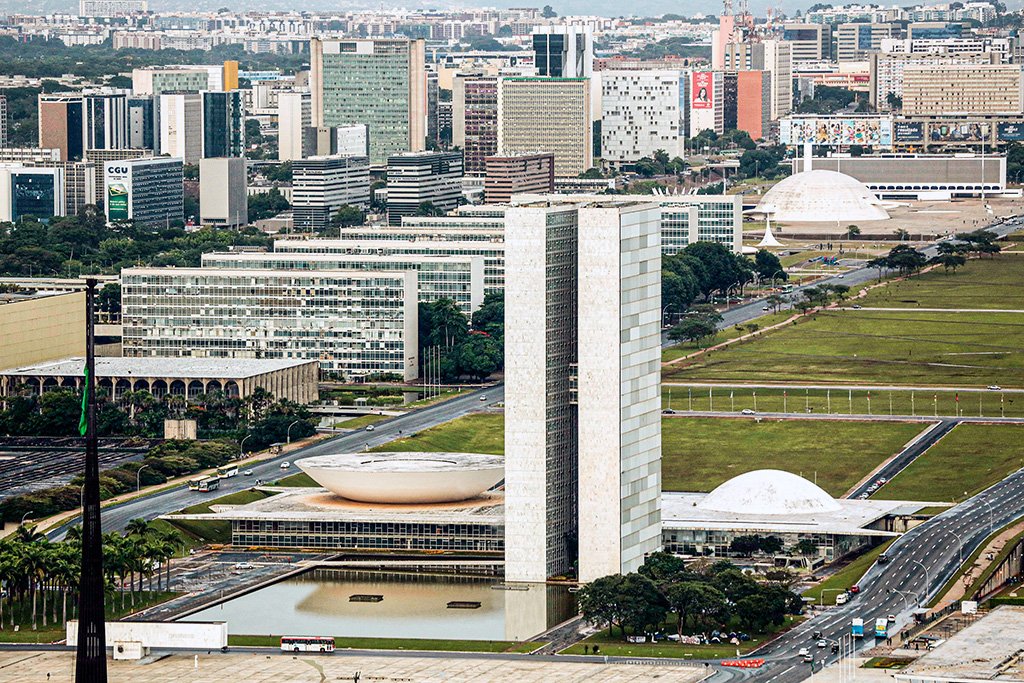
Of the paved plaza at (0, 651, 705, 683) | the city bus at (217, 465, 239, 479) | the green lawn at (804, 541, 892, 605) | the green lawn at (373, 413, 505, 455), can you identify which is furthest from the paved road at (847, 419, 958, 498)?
the paved plaza at (0, 651, 705, 683)

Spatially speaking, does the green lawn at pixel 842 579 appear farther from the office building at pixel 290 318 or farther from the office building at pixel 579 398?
the office building at pixel 290 318

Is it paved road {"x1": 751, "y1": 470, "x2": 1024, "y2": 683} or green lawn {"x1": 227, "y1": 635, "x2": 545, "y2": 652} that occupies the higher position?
paved road {"x1": 751, "y1": 470, "x2": 1024, "y2": 683}

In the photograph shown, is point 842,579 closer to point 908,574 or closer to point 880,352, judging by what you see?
point 908,574

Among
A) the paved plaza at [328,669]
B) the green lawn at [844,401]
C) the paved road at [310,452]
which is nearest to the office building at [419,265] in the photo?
the paved road at [310,452]

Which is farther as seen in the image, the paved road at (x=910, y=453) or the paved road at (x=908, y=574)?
the paved road at (x=910, y=453)

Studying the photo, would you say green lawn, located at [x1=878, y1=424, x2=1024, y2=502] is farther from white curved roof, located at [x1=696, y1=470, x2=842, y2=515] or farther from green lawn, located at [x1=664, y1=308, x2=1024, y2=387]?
green lawn, located at [x1=664, y1=308, x2=1024, y2=387]

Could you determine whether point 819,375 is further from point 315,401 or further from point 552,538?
point 552,538

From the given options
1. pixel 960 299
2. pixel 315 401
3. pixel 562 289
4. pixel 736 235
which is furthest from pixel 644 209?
pixel 736 235
